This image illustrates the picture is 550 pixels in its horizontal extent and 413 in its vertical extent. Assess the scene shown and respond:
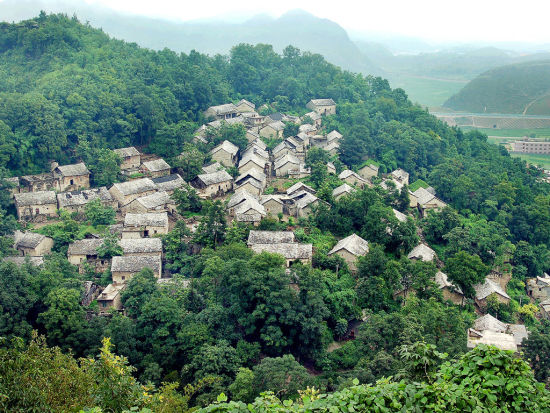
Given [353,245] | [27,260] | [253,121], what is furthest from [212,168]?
[27,260]

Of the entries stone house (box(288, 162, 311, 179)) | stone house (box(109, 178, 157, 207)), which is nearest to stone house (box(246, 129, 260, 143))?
stone house (box(288, 162, 311, 179))

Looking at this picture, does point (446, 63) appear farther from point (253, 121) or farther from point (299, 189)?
point (299, 189)

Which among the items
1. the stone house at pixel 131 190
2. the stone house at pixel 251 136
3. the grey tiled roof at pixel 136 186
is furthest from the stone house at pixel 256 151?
the stone house at pixel 131 190

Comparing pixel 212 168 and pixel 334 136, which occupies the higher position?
pixel 334 136

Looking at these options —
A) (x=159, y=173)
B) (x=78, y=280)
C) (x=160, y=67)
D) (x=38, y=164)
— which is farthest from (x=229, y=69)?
(x=78, y=280)

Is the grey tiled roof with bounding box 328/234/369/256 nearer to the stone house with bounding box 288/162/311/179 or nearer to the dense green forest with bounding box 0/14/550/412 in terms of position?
the dense green forest with bounding box 0/14/550/412

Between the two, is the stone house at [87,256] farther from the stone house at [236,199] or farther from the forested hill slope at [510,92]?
the forested hill slope at [510,92]
